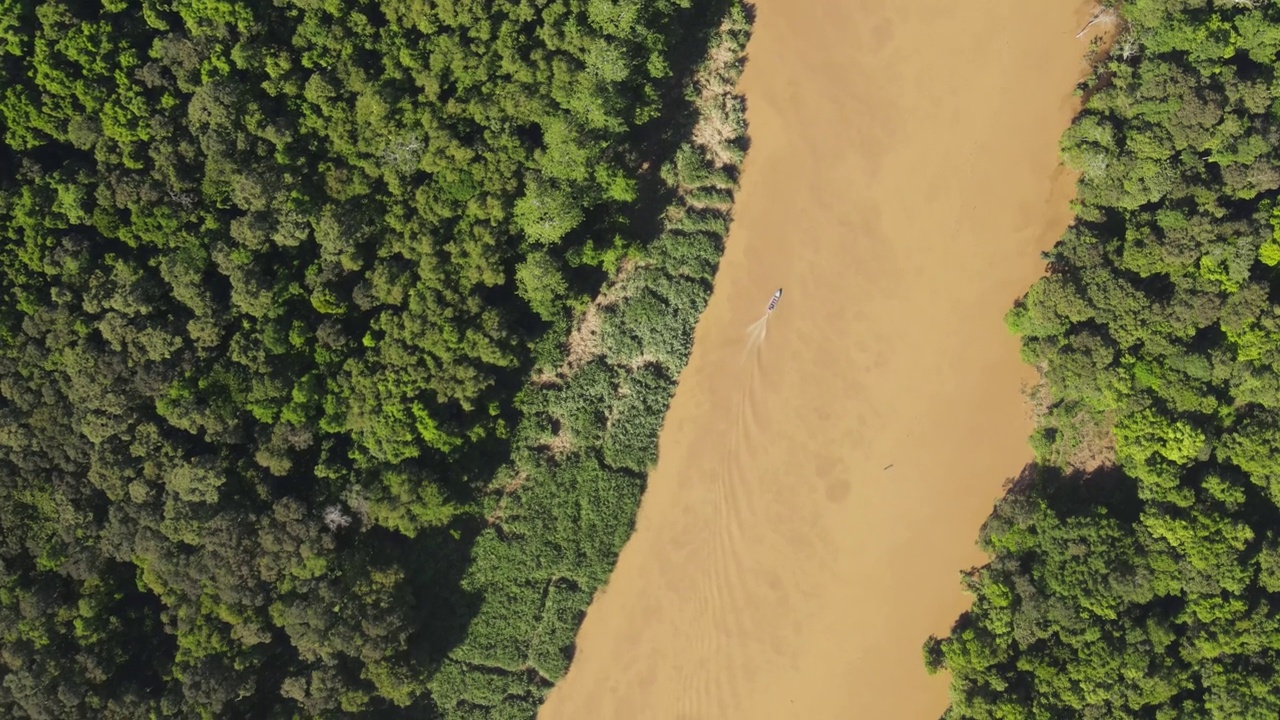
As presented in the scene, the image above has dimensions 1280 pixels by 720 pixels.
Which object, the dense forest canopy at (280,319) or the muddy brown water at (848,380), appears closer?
the dense forest canopy at (280,319)

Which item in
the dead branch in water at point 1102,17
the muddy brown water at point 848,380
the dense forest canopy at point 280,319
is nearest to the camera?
the dense forest canopy at point 280,319

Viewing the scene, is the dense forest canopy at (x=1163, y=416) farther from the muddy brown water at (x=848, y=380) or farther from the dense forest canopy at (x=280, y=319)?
the dense forest canopy at (x=280, y=319)

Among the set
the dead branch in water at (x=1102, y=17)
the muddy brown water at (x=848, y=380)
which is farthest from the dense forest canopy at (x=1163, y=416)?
the muddy brown water at (x=848, y=380)

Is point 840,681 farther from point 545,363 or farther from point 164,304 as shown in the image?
point 164,304

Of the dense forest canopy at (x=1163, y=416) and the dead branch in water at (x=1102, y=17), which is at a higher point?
the dead branch in water at (x=1102, y=17)

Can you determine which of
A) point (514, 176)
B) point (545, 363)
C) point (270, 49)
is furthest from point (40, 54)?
point (545, 363)

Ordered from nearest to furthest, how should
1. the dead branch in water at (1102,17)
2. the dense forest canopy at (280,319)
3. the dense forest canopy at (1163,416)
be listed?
the dense forest canopy at (280,319)
the dense forest canopy at (1163,416)
the dead branch in water at (1102,17)

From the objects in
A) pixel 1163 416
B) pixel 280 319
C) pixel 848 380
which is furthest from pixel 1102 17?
pixel 280 319
